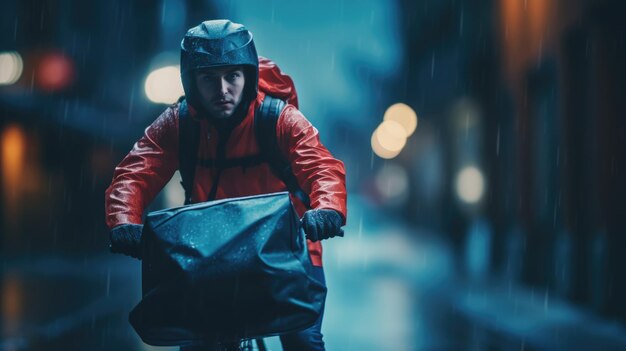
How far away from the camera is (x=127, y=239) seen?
9.54 ft

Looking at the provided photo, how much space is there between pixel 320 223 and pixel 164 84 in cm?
1701

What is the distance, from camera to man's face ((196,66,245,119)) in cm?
329

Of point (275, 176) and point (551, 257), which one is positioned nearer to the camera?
point (275, 176)

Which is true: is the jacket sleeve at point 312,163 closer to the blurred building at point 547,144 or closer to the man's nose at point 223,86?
the man's nose at point 223,86

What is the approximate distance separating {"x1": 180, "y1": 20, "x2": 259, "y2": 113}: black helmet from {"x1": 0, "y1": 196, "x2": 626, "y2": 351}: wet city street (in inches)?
181

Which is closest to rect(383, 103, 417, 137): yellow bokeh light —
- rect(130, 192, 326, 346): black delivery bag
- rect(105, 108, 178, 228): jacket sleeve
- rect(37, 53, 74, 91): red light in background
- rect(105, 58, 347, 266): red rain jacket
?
rect(37, 53, 74, 91): red light in background

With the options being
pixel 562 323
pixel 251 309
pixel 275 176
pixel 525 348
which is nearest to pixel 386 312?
pixel 562 323

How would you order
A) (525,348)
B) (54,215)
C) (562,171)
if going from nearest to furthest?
1. (525,348)
2. (562,171)
3. (54,215)

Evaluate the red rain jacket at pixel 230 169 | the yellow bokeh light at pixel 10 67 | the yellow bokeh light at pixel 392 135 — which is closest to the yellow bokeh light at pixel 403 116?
the yellow bokeh light at pixel 392 135

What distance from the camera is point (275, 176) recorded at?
3.57 metres

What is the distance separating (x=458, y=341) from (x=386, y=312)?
218cm

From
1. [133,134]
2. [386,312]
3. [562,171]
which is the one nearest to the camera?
[386,312]

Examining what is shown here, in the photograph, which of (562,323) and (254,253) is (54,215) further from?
(254,253)

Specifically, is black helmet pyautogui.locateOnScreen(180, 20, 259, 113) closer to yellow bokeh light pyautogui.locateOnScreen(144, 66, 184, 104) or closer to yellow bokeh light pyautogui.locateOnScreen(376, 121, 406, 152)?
yellow bokeh light pyautogui.locateOnScreen(144, 66, 184, 104)
